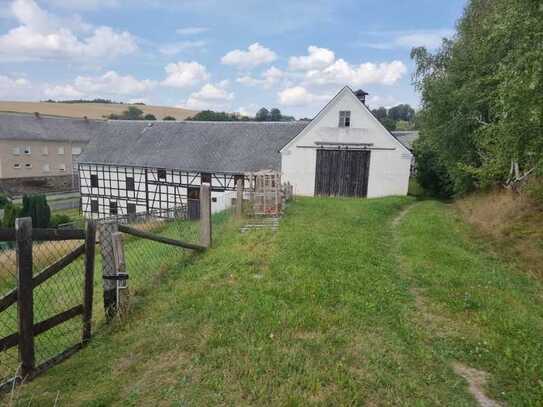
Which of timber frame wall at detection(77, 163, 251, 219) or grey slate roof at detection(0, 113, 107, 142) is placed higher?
grey slate roof at detection(0, 113, 107, 142)

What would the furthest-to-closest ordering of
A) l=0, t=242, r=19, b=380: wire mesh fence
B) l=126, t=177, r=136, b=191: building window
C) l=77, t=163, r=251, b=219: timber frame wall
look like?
l=126, t=177, r=136, b=191: building window < l=77, t=163, r=251, b=219: timber frame wall < l=0, t=242, r=19, b=380: wire mesh fence

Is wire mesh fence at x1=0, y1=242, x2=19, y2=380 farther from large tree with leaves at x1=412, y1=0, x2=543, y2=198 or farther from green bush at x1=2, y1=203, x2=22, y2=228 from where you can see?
green bush at x1=2, y1=203, x2=22, y2=228

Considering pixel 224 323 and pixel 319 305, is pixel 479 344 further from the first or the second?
pixel 224 323

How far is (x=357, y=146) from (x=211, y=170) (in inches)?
360

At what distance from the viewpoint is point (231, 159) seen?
2192cm

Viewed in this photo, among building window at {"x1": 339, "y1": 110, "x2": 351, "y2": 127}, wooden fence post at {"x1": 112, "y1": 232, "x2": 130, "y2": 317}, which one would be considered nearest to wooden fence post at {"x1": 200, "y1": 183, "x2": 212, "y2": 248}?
wooden fence post at {"x1": 112, "y1": 232, "x2": 130, "y2": 317}

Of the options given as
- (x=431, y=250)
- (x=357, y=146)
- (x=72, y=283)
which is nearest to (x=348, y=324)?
(x=431, y=250)

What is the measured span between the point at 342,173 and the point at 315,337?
1589 cm

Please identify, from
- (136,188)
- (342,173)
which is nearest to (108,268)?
(342,173)

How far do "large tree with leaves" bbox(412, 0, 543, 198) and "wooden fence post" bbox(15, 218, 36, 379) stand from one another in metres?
8.33

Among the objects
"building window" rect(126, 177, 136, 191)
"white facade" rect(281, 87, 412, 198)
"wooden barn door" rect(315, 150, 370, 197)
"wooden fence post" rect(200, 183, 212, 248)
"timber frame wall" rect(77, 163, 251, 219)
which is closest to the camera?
"wooden fence post" rect(200, 183, 212, 248)

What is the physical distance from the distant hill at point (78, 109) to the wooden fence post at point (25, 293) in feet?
218

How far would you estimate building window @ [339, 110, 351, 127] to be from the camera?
60.3 feet

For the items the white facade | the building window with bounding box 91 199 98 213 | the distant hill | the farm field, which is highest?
the distant hill
